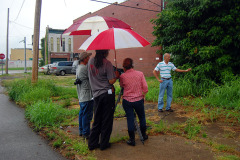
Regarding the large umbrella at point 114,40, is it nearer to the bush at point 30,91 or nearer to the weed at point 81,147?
the weed at point 81,147

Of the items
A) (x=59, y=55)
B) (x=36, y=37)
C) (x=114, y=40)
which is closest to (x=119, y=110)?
(x=114, y=40)

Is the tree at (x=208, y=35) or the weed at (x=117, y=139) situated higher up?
the tree at (x=208, y=35)

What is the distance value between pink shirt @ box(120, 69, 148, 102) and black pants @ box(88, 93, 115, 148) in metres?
0.31

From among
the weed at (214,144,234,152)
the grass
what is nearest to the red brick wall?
the grass

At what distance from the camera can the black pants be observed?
3686 mm

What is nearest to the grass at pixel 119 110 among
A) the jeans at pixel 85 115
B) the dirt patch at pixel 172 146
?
the dirt patch at pixel 172 146

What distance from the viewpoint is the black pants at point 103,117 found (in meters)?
3.69

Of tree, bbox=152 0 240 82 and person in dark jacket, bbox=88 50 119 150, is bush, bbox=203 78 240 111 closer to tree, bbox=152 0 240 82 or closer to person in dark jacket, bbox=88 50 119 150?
tree, bbox=152 0 240 82

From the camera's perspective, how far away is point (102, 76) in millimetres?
3695

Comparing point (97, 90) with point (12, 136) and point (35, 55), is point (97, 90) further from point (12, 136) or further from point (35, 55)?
point (35, 55)

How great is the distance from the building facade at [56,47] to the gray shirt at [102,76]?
134 feet

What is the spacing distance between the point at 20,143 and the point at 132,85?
107 inches

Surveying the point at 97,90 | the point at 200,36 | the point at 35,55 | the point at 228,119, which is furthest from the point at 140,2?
the point at 97,90

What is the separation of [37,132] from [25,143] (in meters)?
0.69
